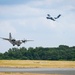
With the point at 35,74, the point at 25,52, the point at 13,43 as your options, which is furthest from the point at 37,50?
the point at 35,74

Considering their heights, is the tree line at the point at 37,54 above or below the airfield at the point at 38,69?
above

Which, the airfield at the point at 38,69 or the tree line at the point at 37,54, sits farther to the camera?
the tree line at the point at 37,54

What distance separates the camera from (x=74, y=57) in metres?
163

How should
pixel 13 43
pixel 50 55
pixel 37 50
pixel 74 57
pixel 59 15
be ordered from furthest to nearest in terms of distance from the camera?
pixel 37 50, pixel 50 55, pixel 74 57, pixel 13 43, pixel 59 15

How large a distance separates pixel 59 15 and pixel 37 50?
132682mm

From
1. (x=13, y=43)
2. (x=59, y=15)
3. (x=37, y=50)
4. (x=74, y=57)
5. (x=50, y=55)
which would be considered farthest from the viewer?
(x=37, y=50)

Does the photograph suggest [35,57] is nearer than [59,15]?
No

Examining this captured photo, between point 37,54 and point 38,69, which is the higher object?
point 37,54

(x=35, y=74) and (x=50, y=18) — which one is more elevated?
(x=50, y=18)

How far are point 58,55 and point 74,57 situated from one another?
421 inches

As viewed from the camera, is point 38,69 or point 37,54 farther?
point 37,54

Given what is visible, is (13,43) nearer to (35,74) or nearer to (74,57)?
(35,74)

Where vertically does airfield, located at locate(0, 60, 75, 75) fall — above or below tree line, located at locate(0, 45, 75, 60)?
below

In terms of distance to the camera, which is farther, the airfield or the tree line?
the tree line
